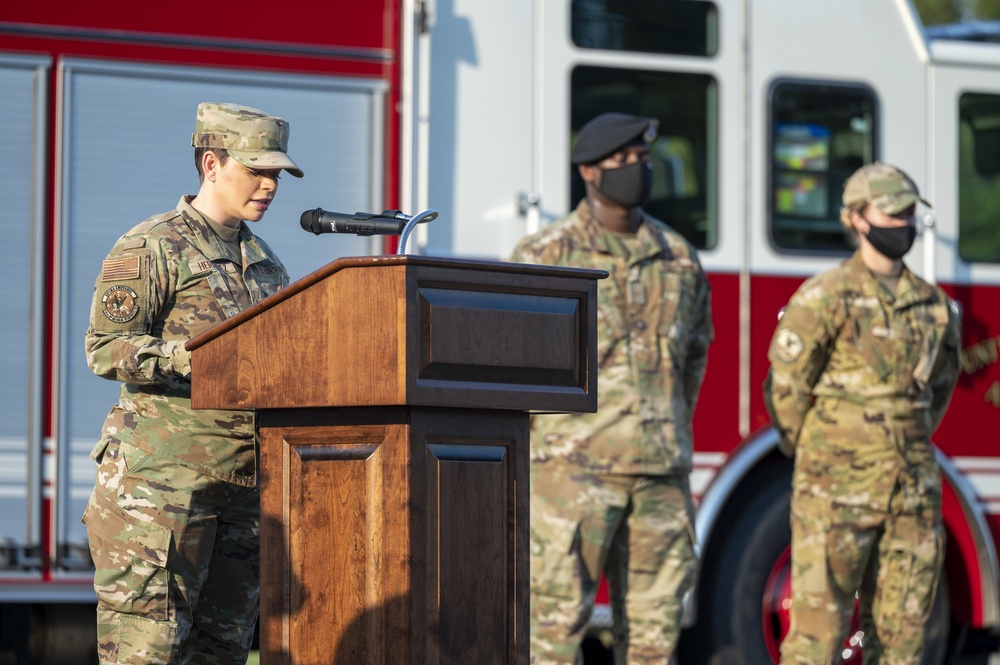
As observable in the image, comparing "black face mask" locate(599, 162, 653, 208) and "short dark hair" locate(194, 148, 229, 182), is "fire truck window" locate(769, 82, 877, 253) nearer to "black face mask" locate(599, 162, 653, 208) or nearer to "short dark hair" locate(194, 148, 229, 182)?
"black face mask" locate(599, 162, 653, 208)

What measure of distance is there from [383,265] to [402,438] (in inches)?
12.2

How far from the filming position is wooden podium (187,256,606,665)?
2744mm

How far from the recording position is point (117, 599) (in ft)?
11.5

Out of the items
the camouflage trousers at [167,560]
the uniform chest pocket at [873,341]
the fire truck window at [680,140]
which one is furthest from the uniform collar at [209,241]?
the fire truck window at [680,140]

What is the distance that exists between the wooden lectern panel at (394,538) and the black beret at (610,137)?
215cm

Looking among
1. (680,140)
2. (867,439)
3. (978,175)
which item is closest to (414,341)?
(867,439)

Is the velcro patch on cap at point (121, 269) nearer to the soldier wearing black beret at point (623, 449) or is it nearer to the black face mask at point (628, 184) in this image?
the soldier wearing black beret at point (623, 449)

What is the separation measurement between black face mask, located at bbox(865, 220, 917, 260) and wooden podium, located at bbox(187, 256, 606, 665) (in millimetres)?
2388

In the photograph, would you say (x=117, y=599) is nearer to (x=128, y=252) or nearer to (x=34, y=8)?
(x=128, y=252)

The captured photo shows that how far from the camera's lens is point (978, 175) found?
21.0 ft

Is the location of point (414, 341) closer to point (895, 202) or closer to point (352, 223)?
point (352, 223)

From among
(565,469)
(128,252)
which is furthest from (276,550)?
(565,469)

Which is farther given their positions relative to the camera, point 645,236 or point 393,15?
point 393,15

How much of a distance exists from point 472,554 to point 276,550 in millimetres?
377
